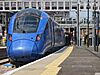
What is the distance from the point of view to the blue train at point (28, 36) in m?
20.0

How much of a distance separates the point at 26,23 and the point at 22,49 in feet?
8.42

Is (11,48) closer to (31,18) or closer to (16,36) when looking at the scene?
(16,36)

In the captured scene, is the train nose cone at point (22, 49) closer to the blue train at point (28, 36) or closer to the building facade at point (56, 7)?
the blue train at point (28, 36)

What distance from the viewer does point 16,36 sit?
2069cm

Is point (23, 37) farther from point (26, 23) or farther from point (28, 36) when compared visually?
point (26, 23)

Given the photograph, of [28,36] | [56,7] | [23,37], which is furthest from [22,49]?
[56,7]

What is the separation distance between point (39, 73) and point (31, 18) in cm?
1004

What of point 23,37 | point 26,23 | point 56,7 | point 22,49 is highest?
point 56,7

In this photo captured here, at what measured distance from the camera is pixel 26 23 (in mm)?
21938

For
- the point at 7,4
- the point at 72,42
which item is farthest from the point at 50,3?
the point at 72,42

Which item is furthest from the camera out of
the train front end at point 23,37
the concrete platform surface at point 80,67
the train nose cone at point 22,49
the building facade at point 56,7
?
the building facade at point 56,7

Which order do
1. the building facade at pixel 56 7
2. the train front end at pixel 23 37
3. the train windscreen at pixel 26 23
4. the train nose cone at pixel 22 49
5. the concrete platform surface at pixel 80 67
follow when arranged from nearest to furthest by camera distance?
the concrete platform surface at pixel 80 67, the train nose cone at pixel 22 49, the train front end at pixel 23 37, the train windscreen at pixel 26 23, the building facade at pixel 56 7

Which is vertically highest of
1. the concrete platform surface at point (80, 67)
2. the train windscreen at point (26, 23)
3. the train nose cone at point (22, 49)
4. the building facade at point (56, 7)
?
the building facade at point (56, 7)

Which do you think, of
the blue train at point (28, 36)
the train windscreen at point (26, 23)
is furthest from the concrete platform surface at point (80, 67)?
the train windscreen at point (26, 23)
